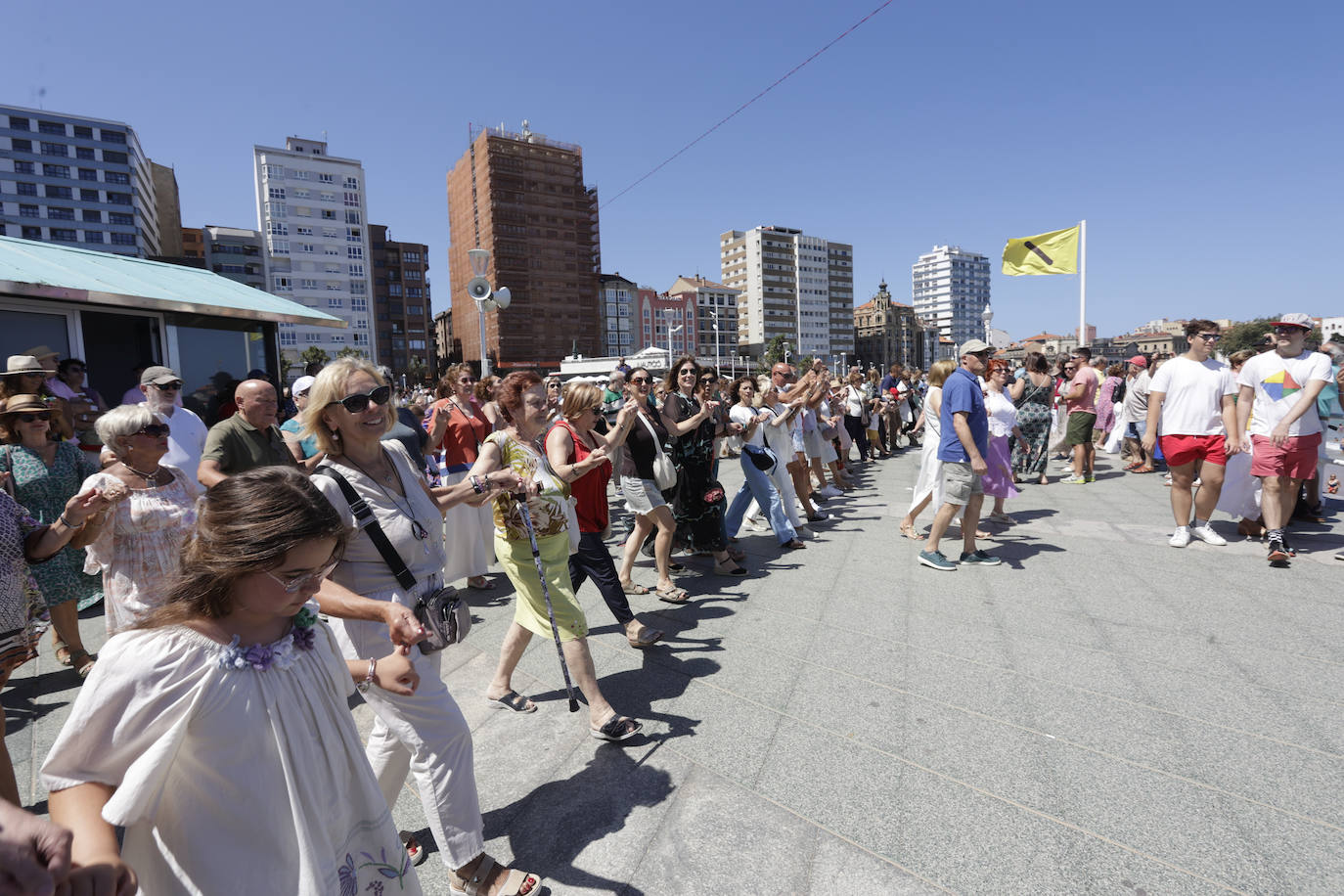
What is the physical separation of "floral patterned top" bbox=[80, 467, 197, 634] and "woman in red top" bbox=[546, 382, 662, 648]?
189 cm

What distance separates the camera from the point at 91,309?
7906 mm

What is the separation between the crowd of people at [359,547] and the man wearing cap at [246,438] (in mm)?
13

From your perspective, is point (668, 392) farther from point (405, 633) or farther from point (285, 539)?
point (285, 539)

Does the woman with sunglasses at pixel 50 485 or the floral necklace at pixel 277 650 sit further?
the woman with sunglasses at pixel 50 485

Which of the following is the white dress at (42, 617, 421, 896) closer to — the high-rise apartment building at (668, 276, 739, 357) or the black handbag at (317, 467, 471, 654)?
the black handbag at (317, 467, 471, 654)

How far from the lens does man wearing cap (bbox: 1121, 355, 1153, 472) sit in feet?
34.7

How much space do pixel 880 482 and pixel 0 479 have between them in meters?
9.90

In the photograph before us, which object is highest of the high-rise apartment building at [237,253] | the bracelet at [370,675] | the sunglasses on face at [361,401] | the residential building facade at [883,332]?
the high-rise apartment building at [237,253]

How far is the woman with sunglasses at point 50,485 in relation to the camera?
3703 mm

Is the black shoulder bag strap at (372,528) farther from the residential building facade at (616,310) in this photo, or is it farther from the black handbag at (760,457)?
the residential building facade at (616,310)

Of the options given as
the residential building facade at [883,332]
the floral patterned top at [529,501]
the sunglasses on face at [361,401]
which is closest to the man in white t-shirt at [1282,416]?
the floral patterned top at [529,501]

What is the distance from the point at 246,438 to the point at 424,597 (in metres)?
2.17

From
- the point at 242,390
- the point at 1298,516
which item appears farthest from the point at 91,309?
the point at 1298,516

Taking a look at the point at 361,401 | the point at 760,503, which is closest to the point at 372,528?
the point at 361,401
